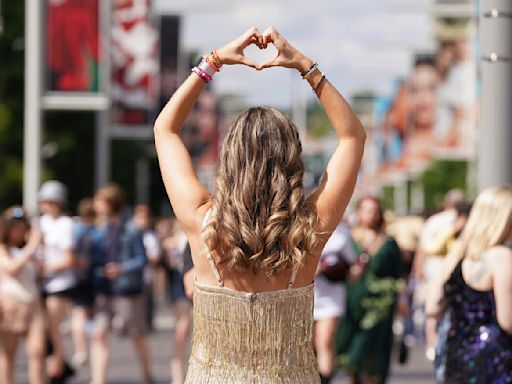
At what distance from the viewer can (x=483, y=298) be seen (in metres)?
6.38

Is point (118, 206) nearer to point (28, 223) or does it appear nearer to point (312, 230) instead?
point (28, 223)

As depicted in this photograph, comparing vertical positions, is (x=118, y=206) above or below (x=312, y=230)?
below

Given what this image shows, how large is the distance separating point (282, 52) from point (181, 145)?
0.44m

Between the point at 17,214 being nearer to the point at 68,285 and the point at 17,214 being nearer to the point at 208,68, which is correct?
the point at 68,285

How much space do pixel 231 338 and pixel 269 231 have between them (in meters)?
0.38

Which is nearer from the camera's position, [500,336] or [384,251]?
[500,336]

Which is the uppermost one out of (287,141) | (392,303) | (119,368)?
(287,141)

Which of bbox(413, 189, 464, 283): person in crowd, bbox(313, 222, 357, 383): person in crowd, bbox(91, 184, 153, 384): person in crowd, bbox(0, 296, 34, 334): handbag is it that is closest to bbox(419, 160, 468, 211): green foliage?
bbox(413, 189, 464, 283): person in crowd

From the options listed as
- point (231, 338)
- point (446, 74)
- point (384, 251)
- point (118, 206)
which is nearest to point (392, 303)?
point (384, 251)

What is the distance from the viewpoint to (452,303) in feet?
21.5

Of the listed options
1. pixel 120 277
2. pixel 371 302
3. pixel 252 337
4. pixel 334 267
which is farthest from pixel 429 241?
pixel 252 337

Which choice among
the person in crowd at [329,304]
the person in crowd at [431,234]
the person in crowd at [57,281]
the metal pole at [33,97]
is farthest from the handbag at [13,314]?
the metal pole at [33,97]

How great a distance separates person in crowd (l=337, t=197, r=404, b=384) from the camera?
12.3 m

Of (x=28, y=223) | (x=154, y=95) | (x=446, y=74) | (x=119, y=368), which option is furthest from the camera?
(x=446, y=74)
